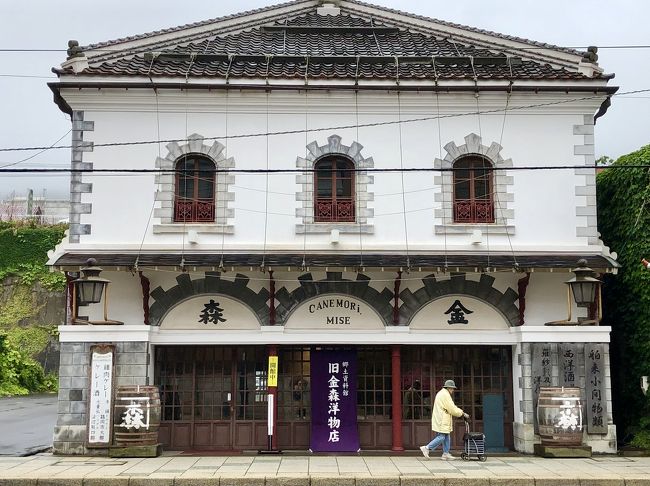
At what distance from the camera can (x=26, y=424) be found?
2295 centimetres

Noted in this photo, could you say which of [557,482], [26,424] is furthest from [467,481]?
[26,424]

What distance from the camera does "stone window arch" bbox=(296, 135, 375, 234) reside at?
17828 mm

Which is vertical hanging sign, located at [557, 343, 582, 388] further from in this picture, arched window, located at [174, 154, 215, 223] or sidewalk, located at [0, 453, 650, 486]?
arched window, located at [174, 154, 215, 223]

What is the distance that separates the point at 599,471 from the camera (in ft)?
47.8

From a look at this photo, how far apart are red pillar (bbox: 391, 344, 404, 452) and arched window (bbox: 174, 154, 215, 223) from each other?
5299mm

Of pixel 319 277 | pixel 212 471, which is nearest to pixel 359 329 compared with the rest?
pixel 319 277

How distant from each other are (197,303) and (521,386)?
770 cm

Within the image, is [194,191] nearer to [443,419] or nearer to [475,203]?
[475,203]

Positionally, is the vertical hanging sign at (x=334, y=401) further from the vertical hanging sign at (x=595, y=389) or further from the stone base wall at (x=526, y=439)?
the vertical hanging sign at (x=595, y=389)

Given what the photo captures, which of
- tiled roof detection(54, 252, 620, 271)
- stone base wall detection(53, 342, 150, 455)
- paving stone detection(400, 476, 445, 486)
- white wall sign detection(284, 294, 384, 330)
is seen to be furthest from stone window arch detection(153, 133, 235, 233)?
paving stone detection(400, 476, 445, 486)

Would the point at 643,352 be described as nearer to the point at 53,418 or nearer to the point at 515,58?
the point at 515,58

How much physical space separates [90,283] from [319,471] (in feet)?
20.4

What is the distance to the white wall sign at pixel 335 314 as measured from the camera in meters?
17.9

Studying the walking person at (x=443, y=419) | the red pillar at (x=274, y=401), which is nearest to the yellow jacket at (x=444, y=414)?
the walking person at (x=443, y=419)
